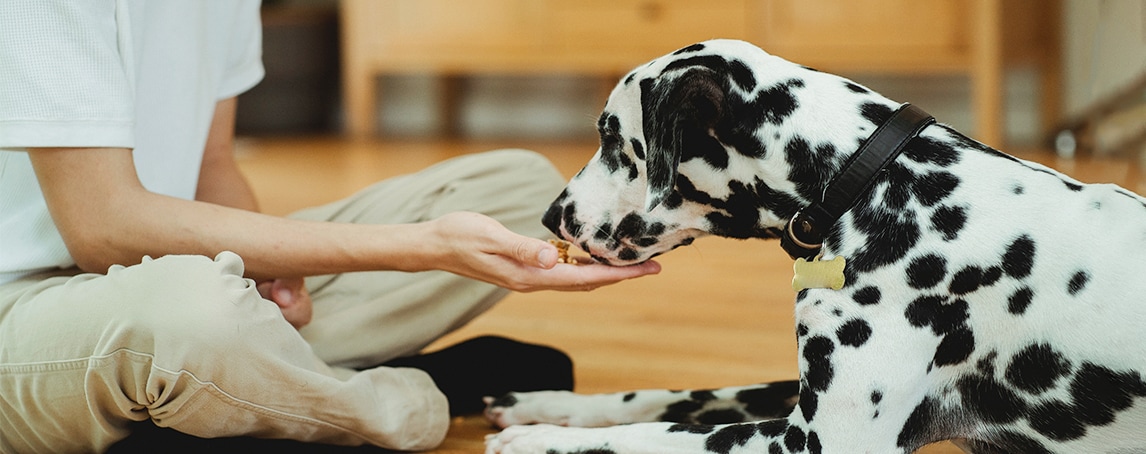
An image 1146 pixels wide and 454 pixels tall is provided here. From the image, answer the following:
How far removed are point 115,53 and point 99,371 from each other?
470mm

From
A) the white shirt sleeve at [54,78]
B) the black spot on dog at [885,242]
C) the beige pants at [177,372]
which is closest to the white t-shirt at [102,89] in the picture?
the white shirt sleeve at [54,78]

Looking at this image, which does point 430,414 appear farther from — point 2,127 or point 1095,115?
point 1095,115

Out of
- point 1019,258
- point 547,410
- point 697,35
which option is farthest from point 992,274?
point 697,35

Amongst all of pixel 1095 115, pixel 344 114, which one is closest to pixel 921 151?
pixel 1095 115

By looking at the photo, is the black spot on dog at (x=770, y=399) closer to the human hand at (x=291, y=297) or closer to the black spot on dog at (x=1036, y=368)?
the black spot on dog at (x=1036, y=368)

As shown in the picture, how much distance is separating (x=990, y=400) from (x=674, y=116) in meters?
0.55

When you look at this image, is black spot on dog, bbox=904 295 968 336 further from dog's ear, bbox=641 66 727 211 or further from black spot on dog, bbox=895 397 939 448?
dog's ear, bbox=641 66 727 211

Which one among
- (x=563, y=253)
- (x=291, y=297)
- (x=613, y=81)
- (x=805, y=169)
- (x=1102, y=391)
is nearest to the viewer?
(x=1102, y=391)

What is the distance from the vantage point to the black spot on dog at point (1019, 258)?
57.2 inches

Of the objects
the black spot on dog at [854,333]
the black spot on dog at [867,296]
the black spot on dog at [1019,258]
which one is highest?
the black spot on dog at [1019,258]

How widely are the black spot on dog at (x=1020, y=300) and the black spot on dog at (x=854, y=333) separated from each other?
0.18m

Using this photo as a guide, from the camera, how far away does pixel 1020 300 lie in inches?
57.5

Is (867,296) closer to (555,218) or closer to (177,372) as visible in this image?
(555,218)

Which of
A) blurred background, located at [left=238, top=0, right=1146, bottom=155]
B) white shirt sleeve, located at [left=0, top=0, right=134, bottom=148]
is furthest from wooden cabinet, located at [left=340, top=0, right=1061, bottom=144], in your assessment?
white shirt sleeve, located at [left=0, top=0, right=134, bottom=148]
